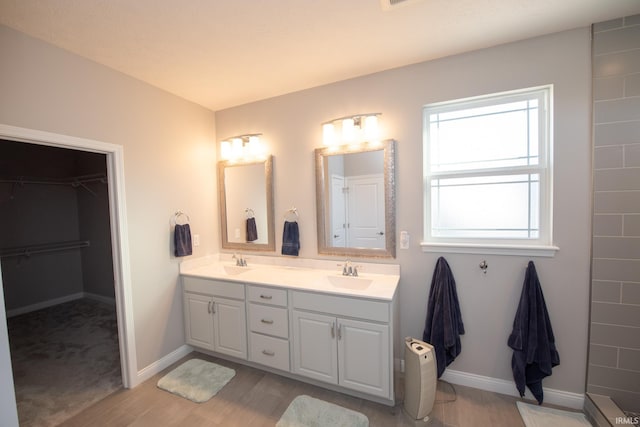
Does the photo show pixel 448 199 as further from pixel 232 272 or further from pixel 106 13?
pixel 106 13

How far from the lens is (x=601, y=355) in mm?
1759

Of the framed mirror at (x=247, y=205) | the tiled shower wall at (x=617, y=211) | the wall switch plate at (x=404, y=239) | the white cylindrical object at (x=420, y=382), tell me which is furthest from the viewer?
the framed mirror at (x=247, y=205)

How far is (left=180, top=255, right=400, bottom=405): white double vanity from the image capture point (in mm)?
1875

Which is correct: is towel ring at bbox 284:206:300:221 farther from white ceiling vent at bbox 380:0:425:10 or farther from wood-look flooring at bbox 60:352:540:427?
white ceiling vent at bbox 380:0:425:10

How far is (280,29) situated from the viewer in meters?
1.68

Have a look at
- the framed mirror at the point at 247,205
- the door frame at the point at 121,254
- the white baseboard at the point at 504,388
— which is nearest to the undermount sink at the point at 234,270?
the framed mirror at the point at 247,205

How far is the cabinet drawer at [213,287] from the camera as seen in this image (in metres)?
2.33

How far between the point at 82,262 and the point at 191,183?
3326 millimetres

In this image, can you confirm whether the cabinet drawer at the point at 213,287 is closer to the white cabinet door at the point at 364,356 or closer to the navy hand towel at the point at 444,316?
the white cabinet door at the point at 364,356

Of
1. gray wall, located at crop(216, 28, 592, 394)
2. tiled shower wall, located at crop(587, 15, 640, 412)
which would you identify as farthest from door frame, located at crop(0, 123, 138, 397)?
tiled shower wall, located at crop(587, 15, 640, 412)

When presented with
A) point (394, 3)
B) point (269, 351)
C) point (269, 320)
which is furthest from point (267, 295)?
point (394, 3)

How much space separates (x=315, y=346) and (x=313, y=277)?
1.84 ft

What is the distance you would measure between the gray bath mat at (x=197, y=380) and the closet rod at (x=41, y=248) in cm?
325

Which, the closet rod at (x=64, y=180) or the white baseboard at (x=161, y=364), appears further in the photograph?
the closet rod at (x=64, y=180)
